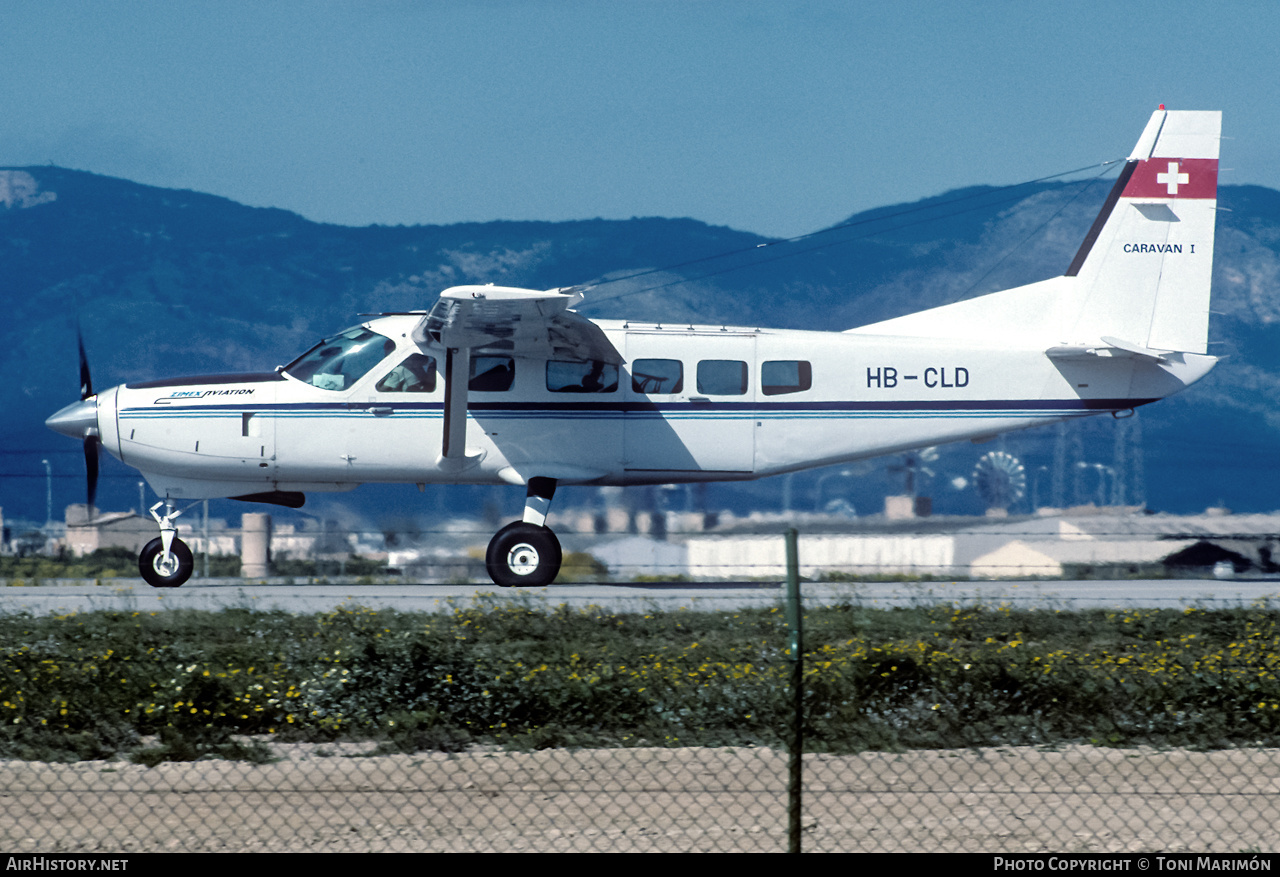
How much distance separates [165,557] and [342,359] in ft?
12.4

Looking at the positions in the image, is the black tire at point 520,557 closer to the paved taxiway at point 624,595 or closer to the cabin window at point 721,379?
the paved taxiway at point 624,595

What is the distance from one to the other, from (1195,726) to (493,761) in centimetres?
550

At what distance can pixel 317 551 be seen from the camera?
24469 mm

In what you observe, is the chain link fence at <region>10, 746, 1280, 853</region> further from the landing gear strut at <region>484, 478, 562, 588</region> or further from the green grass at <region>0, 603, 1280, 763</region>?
the landing gear strut at <region>484, 478, 562, 588</region>

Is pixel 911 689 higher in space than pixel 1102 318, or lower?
lower

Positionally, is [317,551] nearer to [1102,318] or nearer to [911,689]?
[1102,318]

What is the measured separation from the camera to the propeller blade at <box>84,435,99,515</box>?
59.6ft

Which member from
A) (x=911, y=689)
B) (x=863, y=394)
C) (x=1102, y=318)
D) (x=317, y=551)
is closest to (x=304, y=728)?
(x=911, y=689)

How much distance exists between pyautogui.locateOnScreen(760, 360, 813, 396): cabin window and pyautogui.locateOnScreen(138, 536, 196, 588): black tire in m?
8.60

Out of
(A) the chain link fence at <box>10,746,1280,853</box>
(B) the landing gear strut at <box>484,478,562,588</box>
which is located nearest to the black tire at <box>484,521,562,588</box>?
(B) the landing gear strut at <box>484,478,562,588</box>

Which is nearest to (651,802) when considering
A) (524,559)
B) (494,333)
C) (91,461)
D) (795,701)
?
(795,701)

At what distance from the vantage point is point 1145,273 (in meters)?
18.4

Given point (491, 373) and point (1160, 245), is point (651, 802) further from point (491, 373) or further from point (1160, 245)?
point (1160, 245)
